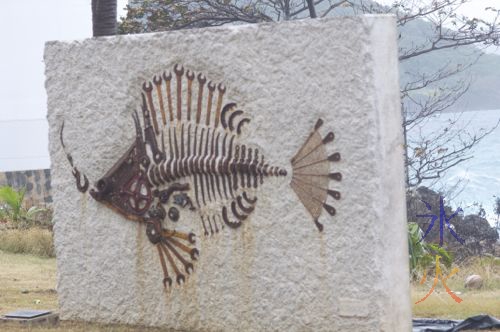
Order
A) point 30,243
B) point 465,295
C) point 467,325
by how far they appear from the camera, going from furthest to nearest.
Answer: point 30,243
point 465,295
point 467,325

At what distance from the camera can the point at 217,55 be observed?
839 centimetres

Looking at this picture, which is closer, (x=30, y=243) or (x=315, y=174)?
(x=315, y=174)

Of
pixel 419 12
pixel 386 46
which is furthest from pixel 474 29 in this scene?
pixel 386 46

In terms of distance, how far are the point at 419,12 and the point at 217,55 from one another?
9584 mm

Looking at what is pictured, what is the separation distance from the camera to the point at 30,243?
52.8ft

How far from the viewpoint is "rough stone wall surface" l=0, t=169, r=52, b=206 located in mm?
19844

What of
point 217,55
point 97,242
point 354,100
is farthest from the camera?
point 97,242

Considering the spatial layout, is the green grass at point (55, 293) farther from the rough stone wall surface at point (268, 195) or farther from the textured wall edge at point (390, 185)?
the textured wall edge at point (390, 185)

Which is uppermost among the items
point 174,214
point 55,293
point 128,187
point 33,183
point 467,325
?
point 33,183

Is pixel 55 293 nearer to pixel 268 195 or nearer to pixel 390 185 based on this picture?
pixel 268 195

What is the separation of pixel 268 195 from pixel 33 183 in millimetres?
12574

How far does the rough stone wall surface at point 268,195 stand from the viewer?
7.81m

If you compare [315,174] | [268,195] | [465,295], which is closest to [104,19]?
[465,295]

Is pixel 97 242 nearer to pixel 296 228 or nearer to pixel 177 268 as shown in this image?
pixel 177 268
